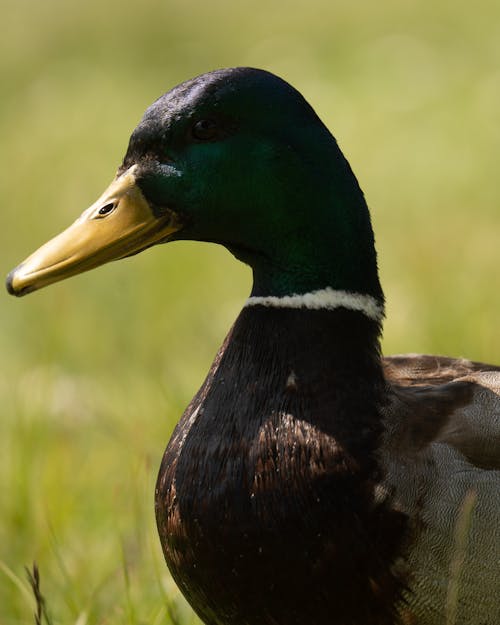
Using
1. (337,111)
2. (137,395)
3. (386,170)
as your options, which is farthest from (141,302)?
(337,111)

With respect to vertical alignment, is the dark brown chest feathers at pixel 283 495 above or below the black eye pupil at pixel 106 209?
below

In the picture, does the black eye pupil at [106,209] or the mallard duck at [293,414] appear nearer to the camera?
the mallard duck at [293,414]

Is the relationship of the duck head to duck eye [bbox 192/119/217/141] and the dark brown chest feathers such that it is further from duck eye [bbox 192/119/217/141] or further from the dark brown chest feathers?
the dark brown chest feathers

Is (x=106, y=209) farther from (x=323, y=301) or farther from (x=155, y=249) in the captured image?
(x=155, y=249)

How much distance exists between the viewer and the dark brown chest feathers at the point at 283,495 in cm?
237

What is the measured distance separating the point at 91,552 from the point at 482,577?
4.68 ft

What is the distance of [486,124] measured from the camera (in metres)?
7.34

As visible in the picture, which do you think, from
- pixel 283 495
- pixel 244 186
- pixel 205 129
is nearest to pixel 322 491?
pixel 283 495

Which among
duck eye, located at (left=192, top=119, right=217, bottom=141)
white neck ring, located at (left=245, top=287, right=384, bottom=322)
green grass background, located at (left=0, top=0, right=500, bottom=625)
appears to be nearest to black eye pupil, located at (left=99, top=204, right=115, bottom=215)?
duck eye, located at (left=192, top=119, right=217, bottom=141)

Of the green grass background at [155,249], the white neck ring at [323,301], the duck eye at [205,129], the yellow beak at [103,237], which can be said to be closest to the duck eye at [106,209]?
the yellow beak at [103,237]

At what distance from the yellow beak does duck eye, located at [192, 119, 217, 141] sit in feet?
0.49

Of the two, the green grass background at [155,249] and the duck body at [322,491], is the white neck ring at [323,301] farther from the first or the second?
the green grass background at [155,249]

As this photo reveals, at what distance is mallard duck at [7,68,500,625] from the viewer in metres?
2.37

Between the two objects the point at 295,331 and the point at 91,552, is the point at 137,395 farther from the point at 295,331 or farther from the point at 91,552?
the point at 295,331
